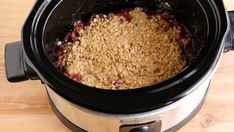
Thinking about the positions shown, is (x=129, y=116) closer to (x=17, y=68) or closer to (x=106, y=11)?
(x=17, y=68)

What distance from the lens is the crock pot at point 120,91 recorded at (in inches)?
27.1

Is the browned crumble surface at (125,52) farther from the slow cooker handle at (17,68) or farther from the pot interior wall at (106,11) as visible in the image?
the slow cooker handle at (17,68)

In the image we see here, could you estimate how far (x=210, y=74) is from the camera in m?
0.73

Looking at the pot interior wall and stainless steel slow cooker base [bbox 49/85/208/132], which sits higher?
the pot interior wall

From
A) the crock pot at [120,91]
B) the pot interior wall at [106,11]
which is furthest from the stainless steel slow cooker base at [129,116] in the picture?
the pot interior wall at [106,11]

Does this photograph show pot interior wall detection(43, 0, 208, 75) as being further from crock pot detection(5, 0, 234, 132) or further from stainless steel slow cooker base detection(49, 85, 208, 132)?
stainless steel slow cooker base detection(49, 85, 208, 132)

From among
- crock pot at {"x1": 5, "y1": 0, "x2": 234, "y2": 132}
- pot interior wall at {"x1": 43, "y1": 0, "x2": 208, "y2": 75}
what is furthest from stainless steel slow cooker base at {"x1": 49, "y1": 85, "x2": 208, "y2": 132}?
pot interior wall at {"x1": 43, "y1": 0, "x2": 208, "y2": 75}

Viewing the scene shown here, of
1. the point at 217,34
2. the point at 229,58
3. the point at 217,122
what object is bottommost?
the point at 217,122

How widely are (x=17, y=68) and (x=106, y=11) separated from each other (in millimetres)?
312

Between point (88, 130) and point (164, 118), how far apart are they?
0.17m

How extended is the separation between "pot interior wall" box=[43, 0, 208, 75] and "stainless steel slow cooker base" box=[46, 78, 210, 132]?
0.37 feet

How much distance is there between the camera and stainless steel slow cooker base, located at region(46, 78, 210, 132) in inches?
28.1

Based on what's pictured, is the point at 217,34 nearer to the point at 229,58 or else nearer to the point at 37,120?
the point at 229,58

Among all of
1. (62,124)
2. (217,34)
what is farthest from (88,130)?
(217,34)
